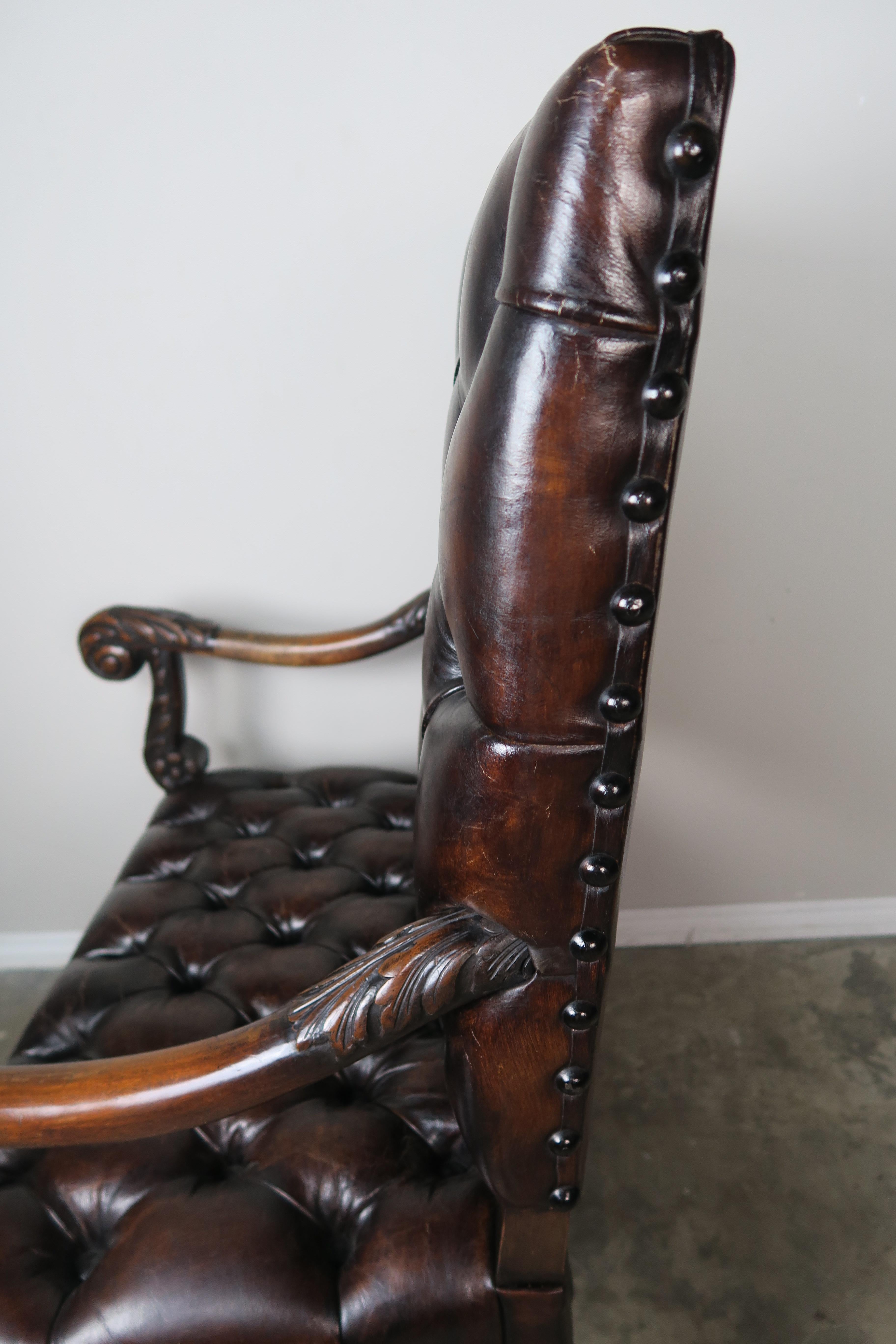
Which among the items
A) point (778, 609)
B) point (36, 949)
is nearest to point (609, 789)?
point (778, 609)

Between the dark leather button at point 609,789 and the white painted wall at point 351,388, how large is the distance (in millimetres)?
686

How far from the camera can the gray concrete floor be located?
799 mm

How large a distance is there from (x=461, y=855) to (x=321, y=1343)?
28cm

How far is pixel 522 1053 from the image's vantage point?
402 mm

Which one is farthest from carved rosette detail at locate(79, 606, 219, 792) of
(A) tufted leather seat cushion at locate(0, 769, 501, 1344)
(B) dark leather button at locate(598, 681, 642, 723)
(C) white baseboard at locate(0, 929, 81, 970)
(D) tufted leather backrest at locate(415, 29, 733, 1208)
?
(B) dark leather button at locate(598, 681, 642, 723)

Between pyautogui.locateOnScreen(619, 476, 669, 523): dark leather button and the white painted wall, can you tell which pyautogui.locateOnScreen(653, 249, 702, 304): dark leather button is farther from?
the white painted wall

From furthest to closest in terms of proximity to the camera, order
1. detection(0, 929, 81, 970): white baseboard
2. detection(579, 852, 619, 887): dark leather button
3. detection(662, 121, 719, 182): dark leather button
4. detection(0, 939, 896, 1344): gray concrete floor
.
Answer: detection(0, 929, 81, 970): white baseboard, detection(0, 939, 896, 1344): gray concrete floor, detection(579, 852, 619, 887): dark leather button, detection(662, 121, 719, 182): dark leather button

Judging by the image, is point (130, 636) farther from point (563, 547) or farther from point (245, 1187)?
point (563, 547)

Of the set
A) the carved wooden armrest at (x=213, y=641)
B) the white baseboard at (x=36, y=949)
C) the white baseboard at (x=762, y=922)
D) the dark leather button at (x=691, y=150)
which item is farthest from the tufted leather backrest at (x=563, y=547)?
the white baseboard at (x=36, y=949)

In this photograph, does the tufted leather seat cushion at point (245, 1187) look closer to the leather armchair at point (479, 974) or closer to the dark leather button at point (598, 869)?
the leather armchair at point (479, 974)

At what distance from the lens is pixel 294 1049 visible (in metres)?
0.40

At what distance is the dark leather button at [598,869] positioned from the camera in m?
0.36

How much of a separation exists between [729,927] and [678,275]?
115 centimetres

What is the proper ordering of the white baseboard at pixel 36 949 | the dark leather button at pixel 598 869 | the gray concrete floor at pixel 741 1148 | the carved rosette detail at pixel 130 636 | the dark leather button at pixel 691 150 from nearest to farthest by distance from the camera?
the dark leather button at pixel 691 150 → the dark leather button at pixel 598 869 → the gray concrete floor at pixel 741 1148 → the carved rosette detail at pixel 130 636 → the white baseboard at pixel 36 949
